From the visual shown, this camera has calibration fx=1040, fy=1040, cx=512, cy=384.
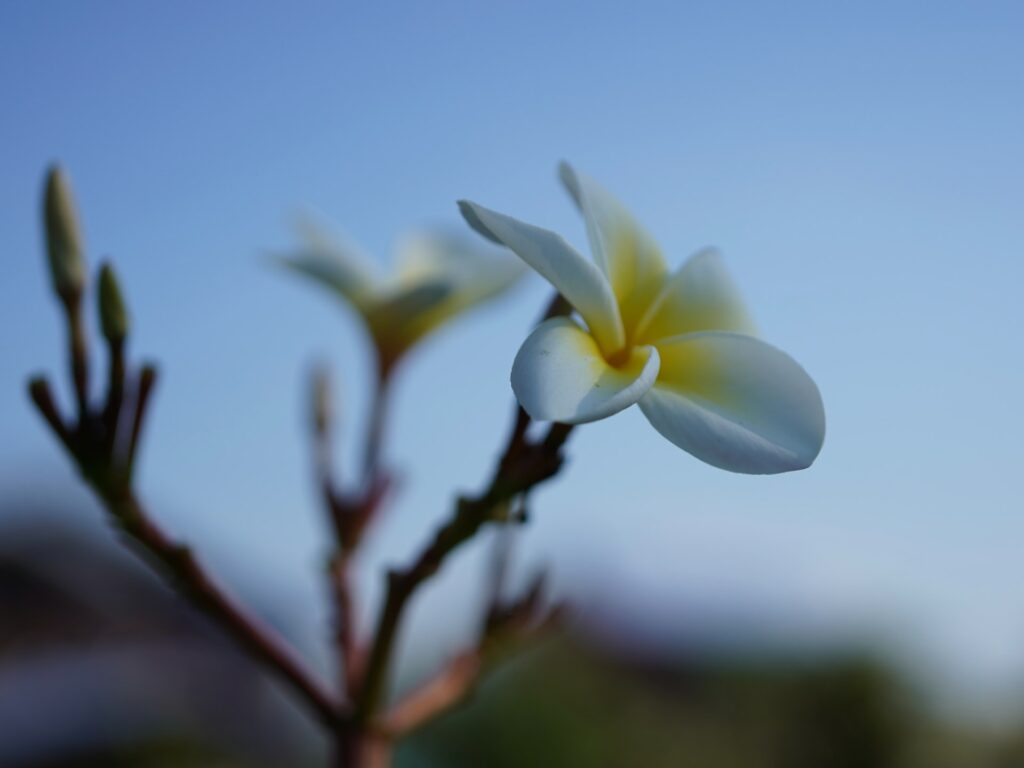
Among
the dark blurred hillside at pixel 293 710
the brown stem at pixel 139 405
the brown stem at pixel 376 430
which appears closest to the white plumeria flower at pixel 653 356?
the brown stem at pixel 139 405

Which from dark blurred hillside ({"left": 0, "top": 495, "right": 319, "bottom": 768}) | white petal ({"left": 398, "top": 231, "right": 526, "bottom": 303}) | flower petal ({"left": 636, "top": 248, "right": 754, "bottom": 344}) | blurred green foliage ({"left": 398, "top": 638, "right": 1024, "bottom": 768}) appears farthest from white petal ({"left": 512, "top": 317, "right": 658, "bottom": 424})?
blurred green foliage ({"left": 398, "top": 638, "right": 1024, "bottom": 768})

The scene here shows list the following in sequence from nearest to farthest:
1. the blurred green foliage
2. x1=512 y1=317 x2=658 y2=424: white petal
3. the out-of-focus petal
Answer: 1. x1=512 y1=317 x2=658 y2=424: white petal
2. the out-of-focus petal
3. the blurred green foliage

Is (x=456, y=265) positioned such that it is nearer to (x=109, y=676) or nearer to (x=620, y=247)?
(x=620, y=247)

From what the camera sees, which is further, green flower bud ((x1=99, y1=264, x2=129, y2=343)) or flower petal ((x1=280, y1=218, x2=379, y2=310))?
flower petal ((x1=280, y1=218, x2=379, y2=310))

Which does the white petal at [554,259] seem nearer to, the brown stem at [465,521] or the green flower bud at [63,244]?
the brown stem at [465,521]

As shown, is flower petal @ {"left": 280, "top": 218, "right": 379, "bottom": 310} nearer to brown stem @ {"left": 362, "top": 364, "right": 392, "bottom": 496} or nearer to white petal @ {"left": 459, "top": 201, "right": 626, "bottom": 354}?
brown stem @ {"left": 362, "top": 364, "right": 392, "bottom": 496}
